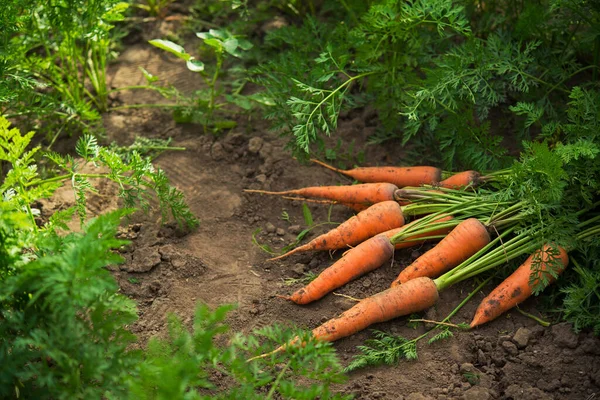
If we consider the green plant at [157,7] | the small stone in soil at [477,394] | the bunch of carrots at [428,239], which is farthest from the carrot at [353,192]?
the green plant at [157,7]

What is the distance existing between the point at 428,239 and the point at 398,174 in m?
0.42

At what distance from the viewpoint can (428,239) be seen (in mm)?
3289

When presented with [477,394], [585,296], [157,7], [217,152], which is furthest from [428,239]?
[157,7]

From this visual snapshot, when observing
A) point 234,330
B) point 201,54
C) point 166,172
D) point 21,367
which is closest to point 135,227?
point 166,172

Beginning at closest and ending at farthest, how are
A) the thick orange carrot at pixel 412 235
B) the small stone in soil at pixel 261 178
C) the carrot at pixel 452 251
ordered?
the carrot at pixel 452 251 → the thick orange carrot at pixel 412 235 → the small stone in soil at pixel 261 178

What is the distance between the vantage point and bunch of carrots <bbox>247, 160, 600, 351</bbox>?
2965mm

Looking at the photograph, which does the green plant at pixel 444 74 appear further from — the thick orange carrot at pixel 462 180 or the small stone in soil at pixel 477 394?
the small stone in soil at pixel 477 394

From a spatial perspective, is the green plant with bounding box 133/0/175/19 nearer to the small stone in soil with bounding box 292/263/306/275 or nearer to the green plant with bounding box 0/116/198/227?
the green plant with bounding box 0/116/198/227

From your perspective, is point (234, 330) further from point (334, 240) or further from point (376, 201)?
point (376, 201)

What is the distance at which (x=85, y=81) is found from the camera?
4.33 metres

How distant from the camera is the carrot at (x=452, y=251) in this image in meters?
3.12

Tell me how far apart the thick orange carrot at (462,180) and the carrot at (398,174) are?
7 centimetres

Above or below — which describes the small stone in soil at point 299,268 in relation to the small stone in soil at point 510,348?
below

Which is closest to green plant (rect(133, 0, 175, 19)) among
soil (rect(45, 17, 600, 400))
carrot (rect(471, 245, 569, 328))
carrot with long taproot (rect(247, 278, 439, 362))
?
soil (rect(45, 17, 600, 400))
